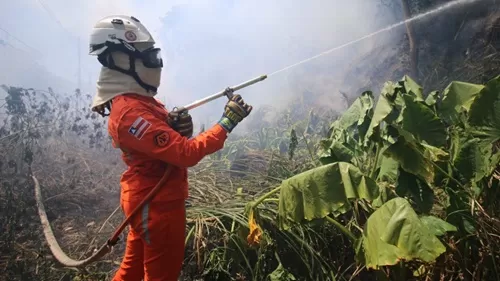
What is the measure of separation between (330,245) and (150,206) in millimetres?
1681

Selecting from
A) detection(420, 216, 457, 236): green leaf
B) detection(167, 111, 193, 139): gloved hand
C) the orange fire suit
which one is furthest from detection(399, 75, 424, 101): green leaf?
detection(167, 111, 193, 139): gloved hand

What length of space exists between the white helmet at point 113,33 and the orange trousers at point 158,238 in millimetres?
1026

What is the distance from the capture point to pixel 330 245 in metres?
3.22

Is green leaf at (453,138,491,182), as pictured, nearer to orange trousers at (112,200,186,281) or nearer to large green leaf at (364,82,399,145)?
large green leaf at (364,82,399,145)

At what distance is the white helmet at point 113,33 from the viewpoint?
2.38 metres

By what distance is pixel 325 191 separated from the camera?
2.37 metres

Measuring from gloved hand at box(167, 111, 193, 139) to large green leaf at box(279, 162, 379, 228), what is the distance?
0.77 meters

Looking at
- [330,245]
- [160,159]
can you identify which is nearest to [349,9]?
[330,245]

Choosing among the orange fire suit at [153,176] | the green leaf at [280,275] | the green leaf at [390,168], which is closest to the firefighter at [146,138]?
the orange fire suit at [153,176]

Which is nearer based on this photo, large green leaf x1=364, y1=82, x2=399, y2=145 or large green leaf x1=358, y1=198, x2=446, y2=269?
large green leaf x1=358, y1=198, x2=446, y2=269

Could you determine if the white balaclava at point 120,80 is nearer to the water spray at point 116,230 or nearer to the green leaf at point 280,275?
the water spray at point 116,230

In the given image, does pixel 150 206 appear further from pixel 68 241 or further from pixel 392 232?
pixel 68 241

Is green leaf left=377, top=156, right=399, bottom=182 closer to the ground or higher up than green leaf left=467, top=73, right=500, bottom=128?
closer to the ground

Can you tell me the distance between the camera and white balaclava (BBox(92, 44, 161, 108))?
7.86ft
